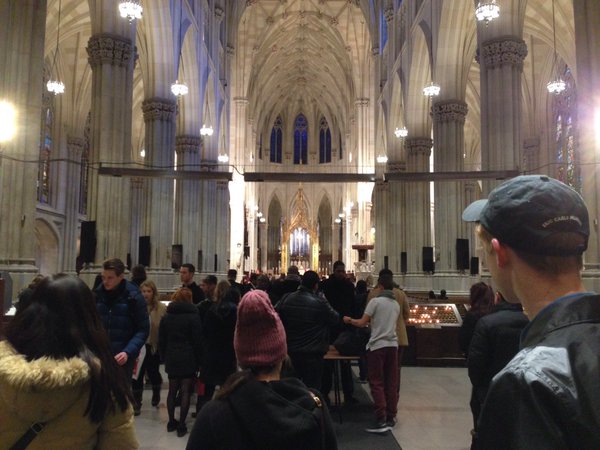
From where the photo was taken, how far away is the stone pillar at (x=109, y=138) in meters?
14.5

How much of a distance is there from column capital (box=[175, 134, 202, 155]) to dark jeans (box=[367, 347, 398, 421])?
20.9 meters

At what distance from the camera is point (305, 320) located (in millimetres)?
6180

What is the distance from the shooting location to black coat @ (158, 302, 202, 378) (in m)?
6.78

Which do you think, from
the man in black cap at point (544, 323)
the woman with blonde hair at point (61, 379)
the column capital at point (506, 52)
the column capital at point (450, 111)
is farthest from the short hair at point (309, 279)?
the column capital at point (450, 111)

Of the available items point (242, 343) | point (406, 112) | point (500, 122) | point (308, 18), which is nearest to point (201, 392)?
point (242, 343)

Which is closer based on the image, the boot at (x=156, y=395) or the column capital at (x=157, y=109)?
the boot at (x=156, y=395)

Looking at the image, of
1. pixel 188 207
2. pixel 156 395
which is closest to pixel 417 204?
pixel 188 207

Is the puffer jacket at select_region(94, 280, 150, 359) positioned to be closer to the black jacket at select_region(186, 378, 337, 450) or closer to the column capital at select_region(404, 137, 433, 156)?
the black jacket at select_region(186, 378, 337, 450)

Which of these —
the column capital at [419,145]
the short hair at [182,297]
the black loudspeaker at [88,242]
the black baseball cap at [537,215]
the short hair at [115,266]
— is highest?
the column capital at [419,145]

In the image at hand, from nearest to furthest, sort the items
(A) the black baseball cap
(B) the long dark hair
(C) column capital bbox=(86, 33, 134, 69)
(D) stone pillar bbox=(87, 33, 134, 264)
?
(A) the black baseball cap → (B) the long dark hair → (D) stone pillar bbox=(87, 33, 134, 264) → (C) column capital bbox=(86, 33, 134, 69)

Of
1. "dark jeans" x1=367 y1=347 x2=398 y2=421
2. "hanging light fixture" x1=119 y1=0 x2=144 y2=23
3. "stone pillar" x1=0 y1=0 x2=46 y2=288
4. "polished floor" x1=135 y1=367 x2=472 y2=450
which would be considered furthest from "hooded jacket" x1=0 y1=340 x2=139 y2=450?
"hanging light fixture" x1=119 y1=0 x2=144 y2=23

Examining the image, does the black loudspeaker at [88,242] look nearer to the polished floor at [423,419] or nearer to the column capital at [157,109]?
the polished floor at [423,419]

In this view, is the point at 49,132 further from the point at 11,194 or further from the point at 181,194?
the point at 11,194

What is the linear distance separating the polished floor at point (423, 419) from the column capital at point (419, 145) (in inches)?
642
